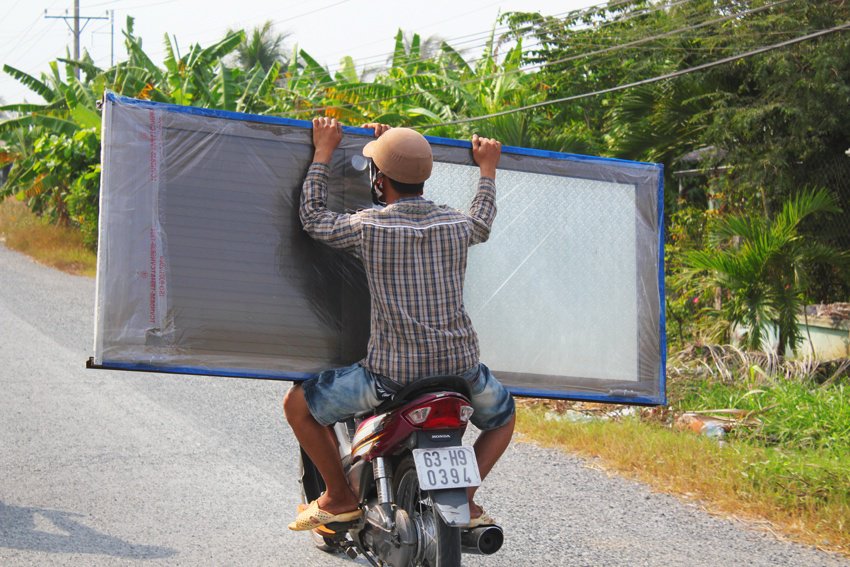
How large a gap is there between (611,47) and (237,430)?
867cm

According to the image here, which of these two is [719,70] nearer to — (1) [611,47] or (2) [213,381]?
(1) [611,47]

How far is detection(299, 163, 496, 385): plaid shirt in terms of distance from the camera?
3.86 m

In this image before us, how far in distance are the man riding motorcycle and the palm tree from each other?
5.86m

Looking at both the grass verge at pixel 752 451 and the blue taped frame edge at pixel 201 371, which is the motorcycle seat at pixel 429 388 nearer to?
the blue taped frame edge at pixel 201 371

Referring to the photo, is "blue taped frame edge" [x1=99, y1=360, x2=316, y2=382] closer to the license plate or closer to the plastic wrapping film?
the plastic wrapping film

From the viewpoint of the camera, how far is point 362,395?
3.95 meters

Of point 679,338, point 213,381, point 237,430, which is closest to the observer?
point 237,430

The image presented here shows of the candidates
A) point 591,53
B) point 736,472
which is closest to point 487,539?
point 736,472

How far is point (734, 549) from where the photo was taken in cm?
498

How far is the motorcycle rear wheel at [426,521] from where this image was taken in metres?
3.60

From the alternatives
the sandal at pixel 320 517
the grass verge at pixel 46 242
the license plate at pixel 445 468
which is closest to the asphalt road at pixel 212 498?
the sandal at pixel 320 517

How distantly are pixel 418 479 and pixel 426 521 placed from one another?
33 cm

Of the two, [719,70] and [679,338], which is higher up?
[719,70]

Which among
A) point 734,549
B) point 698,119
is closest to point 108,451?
point 734,549
